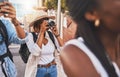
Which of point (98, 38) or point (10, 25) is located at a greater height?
point (98, 38)

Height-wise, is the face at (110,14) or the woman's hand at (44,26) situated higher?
the face at (110,14)

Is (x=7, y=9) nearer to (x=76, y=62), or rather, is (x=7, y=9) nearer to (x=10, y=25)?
(x=10, y=25)

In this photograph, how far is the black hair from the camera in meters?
1.56

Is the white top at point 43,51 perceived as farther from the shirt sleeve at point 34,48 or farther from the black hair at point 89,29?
the black hair at point 89,29

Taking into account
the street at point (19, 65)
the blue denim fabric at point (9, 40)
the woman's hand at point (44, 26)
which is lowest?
the street at point (19, 65)

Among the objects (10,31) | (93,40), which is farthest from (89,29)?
(10,31)

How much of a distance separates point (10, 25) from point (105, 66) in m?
2.83

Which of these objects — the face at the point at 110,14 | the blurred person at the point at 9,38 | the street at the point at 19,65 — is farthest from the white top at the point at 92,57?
the street at the point at 19,65

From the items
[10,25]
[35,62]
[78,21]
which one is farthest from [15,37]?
[78,21]

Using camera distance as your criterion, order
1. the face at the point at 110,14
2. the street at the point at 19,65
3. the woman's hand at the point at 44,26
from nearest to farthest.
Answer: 1. the face at the point at 110,14
2. the woman's hand at the point at 44,26
3. the street at the point at 19,65

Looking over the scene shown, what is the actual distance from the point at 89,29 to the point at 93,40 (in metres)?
0.05

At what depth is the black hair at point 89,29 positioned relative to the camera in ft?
5.11

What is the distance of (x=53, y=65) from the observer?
5570 mm

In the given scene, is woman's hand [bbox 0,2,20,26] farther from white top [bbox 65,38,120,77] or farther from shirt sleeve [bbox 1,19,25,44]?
white top [bbox 65,38,120,77]
